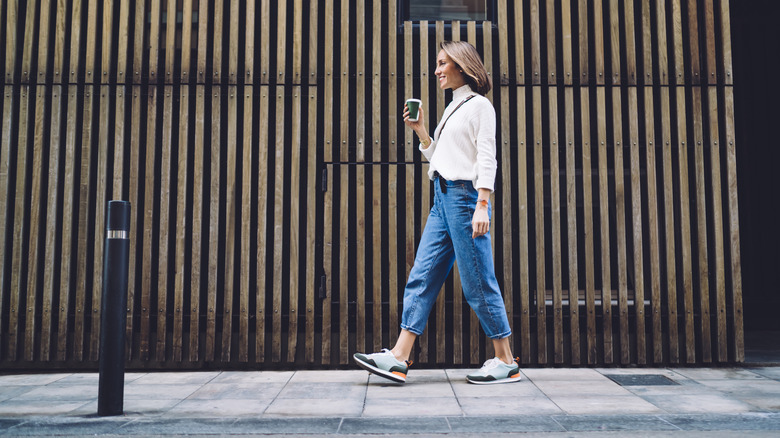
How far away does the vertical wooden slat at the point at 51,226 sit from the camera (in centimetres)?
425

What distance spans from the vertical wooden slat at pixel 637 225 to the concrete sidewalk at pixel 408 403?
0.24 meters

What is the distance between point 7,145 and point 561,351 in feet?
14.0

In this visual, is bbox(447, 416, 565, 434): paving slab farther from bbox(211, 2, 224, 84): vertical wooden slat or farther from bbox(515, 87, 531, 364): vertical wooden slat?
bbox(211, 2, 224, 84): vertical wooden slat

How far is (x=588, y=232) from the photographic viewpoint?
434cm

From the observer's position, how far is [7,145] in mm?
4348

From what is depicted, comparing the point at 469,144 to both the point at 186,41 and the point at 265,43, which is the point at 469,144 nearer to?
the point at 265,43

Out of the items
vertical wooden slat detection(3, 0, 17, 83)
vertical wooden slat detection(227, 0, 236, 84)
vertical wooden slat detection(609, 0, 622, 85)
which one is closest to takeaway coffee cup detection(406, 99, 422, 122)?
vertical wooden slat detection(227, 0, 236, 84)

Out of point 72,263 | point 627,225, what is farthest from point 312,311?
point 627,225

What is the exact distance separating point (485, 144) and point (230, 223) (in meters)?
1.94

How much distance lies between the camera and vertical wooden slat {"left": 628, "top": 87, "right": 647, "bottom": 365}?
428 cm

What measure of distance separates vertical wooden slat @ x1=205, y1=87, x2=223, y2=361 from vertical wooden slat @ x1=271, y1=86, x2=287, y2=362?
41 cm

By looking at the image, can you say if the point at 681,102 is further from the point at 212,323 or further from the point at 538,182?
the point at 212,323

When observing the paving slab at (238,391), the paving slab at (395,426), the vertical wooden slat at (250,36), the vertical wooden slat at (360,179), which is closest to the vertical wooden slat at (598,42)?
the vertical wooden slat at (360,179)

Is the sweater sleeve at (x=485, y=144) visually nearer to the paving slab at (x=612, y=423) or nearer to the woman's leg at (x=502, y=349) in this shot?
the woman's leg at (x=502, y=349)
